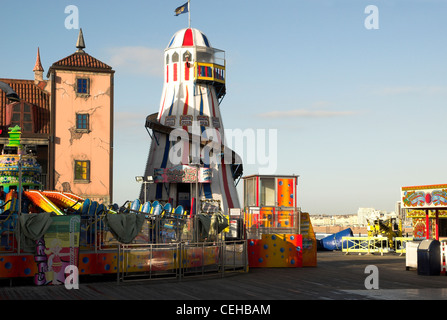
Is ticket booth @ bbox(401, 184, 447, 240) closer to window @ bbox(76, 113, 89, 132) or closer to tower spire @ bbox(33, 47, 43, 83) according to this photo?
window @ bbox(76, 113, 89, 132)

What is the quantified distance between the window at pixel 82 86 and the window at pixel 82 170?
5661 mm

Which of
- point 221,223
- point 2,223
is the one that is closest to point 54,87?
point 221,223

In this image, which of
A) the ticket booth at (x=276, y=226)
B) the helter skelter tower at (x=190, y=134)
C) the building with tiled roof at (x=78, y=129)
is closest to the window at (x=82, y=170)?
the building with tiled roof at (x=78, y=129)

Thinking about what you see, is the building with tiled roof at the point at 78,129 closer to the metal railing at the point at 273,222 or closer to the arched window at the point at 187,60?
the arched window at the point at 187,60

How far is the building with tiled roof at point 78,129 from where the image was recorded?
50.9 m

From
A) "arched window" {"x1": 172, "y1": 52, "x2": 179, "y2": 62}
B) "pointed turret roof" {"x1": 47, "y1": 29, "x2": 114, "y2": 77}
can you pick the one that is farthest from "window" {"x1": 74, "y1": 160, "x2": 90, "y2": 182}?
"arched window" {"x1": 172, "y1": 52, "x2": 179, "y2": 62}

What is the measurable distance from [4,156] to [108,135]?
788 inches

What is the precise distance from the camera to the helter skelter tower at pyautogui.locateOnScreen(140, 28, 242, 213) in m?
65.0

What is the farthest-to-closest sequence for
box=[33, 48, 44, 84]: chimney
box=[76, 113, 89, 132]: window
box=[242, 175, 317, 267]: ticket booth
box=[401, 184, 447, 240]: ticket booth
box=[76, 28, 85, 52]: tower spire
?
box=[33, 48, 44, 84]: chimney
box=[76, 28, 85, 52]: tower spire
box=[76, 113, 89, 132]: window
box=[401, 184, 447, 240]: ticket booth
box=[242, 175, 317, 267]: ticket booth

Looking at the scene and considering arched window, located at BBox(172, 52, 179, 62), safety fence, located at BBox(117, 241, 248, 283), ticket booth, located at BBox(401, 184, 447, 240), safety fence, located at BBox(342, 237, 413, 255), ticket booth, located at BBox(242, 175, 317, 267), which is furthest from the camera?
arched window, located at BBox(172, 52, 179, 62)

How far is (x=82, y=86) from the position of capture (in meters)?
51.5

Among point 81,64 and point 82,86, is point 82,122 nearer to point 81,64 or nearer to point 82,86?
point 82,86

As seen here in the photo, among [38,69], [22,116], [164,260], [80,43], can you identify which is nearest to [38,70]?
[38,69]
